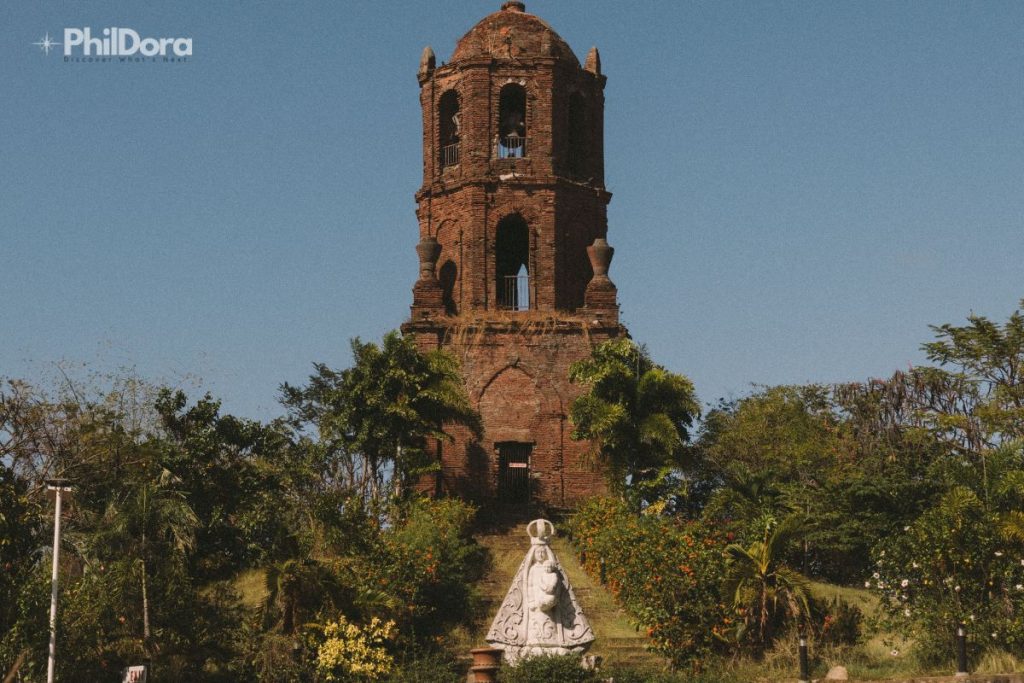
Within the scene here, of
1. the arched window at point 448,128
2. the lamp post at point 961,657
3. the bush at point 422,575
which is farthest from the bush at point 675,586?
the arched window at point 448,128

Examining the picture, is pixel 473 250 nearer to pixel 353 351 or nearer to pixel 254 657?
pixel 353 351

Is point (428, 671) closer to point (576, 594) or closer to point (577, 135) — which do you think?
point (576, 594)

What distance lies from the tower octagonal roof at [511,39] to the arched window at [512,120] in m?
0.77

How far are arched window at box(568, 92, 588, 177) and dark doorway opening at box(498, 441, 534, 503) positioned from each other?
6189 mm

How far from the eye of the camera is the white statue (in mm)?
22438

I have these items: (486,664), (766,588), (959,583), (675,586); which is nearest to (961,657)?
(959,583)

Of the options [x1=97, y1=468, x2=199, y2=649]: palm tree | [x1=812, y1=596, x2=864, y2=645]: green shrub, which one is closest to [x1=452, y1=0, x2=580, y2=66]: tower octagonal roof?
[x1=97, y1=468, x2=199, y2=649]: palm tree

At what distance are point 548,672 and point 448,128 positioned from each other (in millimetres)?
17210

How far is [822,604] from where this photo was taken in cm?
2514

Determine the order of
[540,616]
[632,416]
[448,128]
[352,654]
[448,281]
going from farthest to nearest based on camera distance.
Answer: [448,128] < [448,281] < [632,416] < [352,654] < [540,616]

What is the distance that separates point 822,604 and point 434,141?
15135 mm

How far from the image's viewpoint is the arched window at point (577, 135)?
3634cm

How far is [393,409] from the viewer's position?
31953mm

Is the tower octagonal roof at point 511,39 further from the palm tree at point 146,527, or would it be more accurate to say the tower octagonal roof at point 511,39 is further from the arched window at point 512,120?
the palm tree at point 146,527
